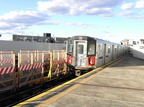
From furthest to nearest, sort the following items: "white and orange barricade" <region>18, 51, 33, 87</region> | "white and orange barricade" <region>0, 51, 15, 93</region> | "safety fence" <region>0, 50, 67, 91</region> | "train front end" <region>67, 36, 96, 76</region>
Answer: "train front end" <region>67, 36, 96, 76</region> < "white and orange barricade" <region>18, 51, 33, 87</region> < "safety fence" <region>0, 50, 67, 91</region> < "white and orange barricade" <region>0, 51, 15, 93</region>

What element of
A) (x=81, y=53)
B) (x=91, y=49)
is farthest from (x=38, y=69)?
(x=91, y=49)

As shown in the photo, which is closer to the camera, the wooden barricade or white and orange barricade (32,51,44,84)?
the wooden barricade

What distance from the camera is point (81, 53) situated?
1229 centimetres

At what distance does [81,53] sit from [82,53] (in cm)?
8

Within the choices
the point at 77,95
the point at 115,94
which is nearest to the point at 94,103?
the point at 77,95

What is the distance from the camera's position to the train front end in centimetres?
1210

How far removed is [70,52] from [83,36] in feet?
5.49

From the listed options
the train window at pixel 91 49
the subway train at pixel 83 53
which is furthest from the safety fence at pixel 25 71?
the train window at pixel 91 49

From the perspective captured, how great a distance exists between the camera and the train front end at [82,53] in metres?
12.1

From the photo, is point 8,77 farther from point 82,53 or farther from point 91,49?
point 91,49

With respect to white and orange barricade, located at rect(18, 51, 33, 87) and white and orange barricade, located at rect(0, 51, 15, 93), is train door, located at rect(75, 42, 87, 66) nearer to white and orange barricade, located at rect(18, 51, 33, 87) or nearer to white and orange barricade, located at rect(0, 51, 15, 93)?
white and orange barricade, located at rect(18, 51, 33, 87)

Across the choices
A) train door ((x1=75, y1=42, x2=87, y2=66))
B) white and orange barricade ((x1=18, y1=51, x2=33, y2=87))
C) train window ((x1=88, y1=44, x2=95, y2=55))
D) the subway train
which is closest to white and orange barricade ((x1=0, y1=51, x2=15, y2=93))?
white and orange barricade ((x1=18, y1=51, x2=33, y2=87))

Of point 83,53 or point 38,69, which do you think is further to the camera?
point 83,53

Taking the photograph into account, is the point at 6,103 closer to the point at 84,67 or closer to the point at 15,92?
the point at 15,92
